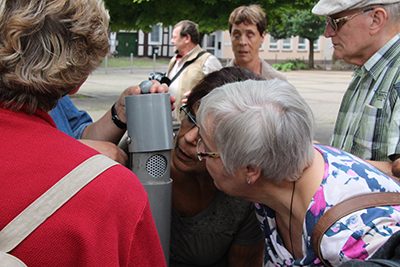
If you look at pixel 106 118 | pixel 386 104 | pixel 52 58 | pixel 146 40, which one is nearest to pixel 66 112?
pixel 106 118

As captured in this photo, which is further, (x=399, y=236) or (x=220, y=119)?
(x=220, y=119)

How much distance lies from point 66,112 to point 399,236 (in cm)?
153

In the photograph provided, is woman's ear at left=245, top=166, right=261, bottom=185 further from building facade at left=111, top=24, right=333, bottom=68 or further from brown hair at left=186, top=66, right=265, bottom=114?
building facade at left=111, top=24, right=333, bottom=68

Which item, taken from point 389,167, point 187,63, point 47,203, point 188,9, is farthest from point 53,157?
point 188,9

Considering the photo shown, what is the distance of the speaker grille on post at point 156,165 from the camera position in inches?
57.2

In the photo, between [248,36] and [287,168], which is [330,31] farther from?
[248,36]

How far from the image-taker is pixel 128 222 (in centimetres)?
97

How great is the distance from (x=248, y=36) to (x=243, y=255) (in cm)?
263

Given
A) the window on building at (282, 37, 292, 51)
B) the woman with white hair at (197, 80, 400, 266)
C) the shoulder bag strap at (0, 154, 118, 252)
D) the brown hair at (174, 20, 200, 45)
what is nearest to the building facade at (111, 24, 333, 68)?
the window on building at (282, 37, 292, 51)

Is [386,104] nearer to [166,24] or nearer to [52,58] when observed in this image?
[52,58]

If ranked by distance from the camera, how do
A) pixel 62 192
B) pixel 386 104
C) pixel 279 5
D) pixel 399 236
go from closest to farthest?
pixel 62 192 → pixel 399 236 → pixel 386 104 → pixel 279 5

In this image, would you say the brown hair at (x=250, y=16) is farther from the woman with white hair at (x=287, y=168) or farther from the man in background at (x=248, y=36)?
the woman with white hair at (x=287, y=168)

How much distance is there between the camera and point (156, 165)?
146 cm

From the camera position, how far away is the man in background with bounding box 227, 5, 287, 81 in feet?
13.3
